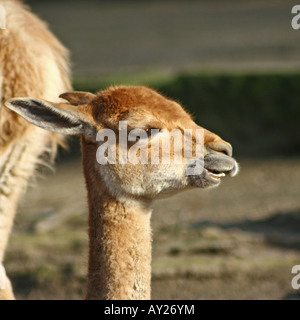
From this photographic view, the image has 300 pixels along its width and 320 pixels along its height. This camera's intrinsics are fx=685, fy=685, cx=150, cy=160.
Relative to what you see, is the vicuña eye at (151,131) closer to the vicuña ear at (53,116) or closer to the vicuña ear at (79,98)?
the vicuña ear at (53,116)

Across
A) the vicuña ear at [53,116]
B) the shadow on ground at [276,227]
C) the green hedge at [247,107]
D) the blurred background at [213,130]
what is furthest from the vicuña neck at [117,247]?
the green hedge at [247,107]

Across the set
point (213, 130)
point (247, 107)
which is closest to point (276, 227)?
point (213, 130)

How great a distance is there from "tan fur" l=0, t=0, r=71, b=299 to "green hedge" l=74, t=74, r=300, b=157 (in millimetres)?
5469

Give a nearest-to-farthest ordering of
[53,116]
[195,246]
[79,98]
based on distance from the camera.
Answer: [53,116]
[79,98]
[195,246]

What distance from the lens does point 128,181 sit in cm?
360

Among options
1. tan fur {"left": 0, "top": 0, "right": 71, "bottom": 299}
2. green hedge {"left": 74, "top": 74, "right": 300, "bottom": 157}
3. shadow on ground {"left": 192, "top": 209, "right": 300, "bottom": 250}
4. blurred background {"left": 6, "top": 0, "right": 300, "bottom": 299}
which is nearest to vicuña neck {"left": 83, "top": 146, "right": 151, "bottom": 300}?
tan fur {"left": 0, "top": 0, "right": 71, "bottom": 299}

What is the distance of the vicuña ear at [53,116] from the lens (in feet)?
11.3

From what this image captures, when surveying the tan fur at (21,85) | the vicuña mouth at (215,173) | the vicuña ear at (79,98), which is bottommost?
the vicuña mouth at (215,173)

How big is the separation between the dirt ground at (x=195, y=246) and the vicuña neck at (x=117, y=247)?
2303 mm

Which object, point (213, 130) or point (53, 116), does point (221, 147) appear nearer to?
point (53, 116)

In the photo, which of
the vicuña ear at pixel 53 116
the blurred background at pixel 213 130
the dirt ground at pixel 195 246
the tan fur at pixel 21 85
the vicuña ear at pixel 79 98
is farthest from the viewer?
the blurred background at pixel 213 130

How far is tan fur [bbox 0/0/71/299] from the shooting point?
15.0ft

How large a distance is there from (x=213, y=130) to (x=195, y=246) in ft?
13.3
